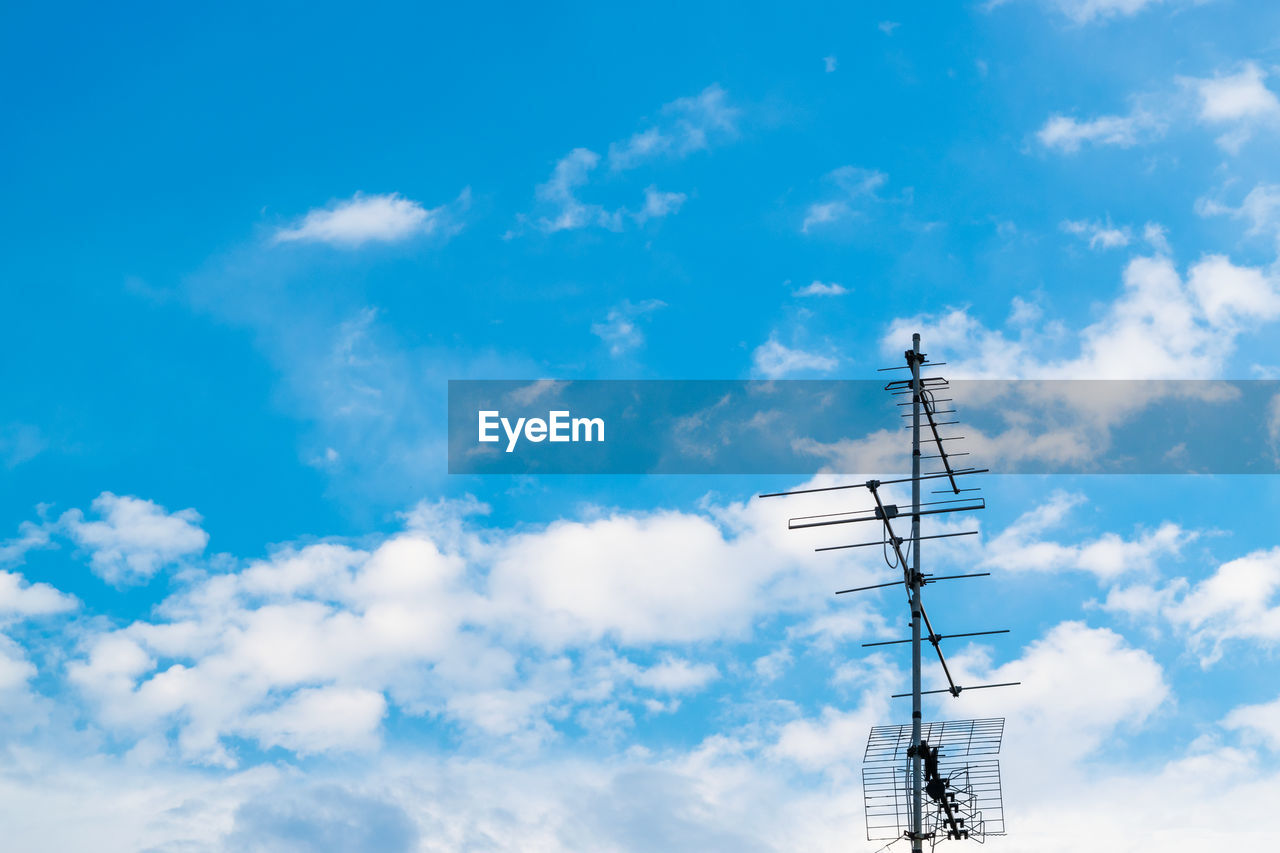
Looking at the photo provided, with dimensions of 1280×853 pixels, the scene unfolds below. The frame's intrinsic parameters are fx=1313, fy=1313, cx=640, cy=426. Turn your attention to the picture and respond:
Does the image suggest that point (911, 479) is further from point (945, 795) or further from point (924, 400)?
point (945, 795)

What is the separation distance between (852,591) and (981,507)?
3.03 metres

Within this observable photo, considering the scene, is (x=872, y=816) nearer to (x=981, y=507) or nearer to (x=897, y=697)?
(x=897, y=697)

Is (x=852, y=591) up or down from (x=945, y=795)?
up

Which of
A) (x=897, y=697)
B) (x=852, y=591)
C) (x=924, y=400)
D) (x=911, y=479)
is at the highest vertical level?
(x=924, y=400)

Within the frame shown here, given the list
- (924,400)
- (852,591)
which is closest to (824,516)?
(852,591)

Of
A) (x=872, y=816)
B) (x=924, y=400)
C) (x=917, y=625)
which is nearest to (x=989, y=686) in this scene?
(x=917, y=625)

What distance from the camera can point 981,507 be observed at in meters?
25.6

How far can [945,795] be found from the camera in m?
23.8

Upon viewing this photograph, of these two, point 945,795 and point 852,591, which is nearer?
point 945,795

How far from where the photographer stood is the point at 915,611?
2548 cm

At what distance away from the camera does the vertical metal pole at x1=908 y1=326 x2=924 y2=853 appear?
23.7 metres

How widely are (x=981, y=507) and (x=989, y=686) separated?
3.54m

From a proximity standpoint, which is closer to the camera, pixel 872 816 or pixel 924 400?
pixel 872 816

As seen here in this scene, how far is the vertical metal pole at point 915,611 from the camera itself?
23.7 m
